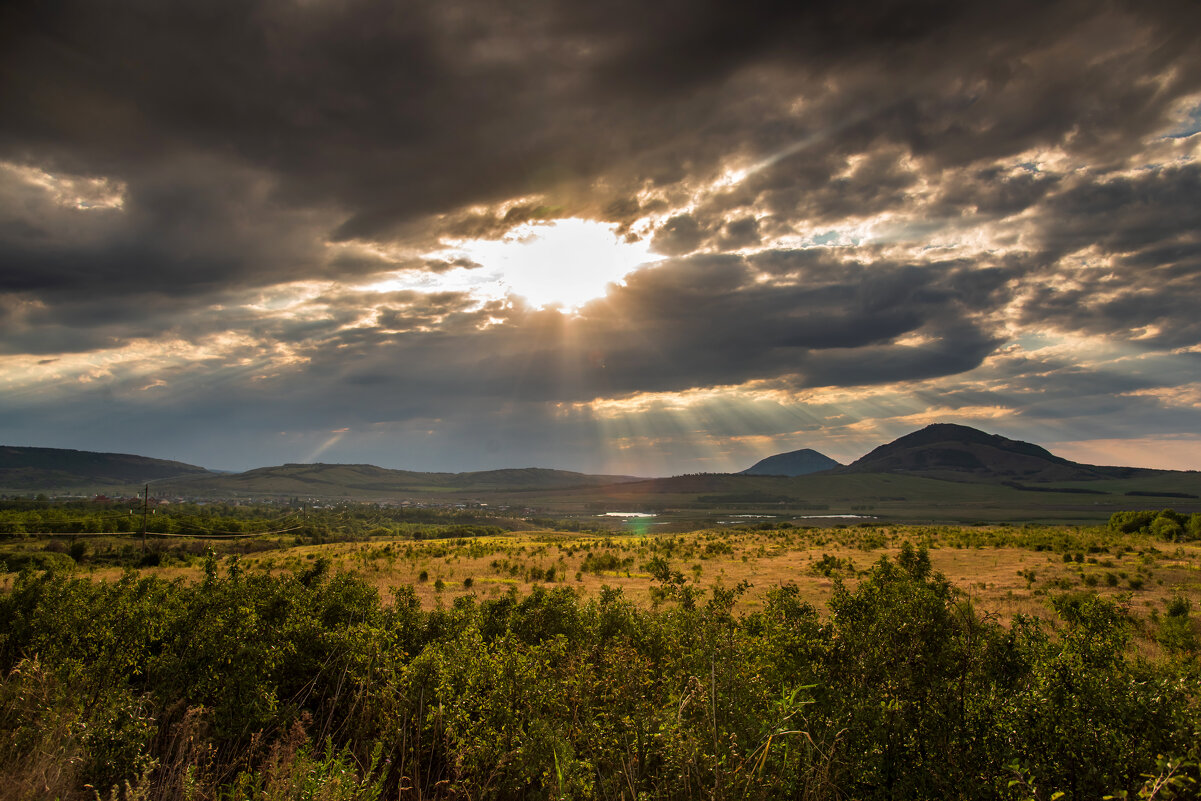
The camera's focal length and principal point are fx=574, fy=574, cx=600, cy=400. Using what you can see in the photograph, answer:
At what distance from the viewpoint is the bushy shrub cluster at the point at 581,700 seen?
5.64 m

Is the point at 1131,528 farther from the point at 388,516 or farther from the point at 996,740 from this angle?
the point at 388,516

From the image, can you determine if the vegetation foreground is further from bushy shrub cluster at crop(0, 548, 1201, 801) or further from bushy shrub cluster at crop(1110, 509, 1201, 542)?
bushy shrub cluster at crop(1110, 509, 1201, 542)

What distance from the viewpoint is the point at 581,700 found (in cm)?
860

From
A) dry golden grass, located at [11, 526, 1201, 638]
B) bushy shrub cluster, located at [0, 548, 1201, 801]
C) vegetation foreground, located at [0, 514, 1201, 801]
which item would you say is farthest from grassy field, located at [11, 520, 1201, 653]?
bushy shrub cluster, located at [0, 548, 1201, 801]

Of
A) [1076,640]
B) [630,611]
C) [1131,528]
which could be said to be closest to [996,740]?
[1076,640]

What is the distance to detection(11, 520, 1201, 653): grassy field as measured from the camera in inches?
1150

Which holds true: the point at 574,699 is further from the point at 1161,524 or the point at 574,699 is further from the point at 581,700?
the point at 1161,524

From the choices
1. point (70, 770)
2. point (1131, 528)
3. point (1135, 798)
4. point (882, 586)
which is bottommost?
point (1131, 528)

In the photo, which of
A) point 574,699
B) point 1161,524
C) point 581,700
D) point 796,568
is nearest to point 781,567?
point 796,568

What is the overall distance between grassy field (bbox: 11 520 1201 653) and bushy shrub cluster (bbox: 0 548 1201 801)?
812 centimetres

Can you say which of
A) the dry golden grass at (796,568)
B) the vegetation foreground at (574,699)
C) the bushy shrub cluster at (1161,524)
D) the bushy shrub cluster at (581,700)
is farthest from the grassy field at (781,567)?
the bushy shrub cluster at (581,700)

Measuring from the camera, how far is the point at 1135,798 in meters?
5.03

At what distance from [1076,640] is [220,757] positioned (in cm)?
1231

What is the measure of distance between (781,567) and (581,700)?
37.6 metres
